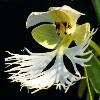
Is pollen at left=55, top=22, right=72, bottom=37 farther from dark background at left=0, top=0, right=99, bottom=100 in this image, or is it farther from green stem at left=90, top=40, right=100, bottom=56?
dark background at left=0, top=0, right=99, bottom=100

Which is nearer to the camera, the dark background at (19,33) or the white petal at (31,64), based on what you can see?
the white petal at (31,64)

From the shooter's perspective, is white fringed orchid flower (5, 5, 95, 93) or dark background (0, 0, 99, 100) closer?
white fringed orchid flower (5, 5, 95, 93)

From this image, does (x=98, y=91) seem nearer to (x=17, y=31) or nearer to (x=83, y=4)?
(x=83, y=4)

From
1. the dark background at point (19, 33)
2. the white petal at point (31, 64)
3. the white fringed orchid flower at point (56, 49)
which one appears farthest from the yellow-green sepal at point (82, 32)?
the dark background at point (19, 33)

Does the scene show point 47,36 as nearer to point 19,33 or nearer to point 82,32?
point 82,32

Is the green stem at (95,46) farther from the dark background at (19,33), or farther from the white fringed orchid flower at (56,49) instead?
the dark background at (19,33)

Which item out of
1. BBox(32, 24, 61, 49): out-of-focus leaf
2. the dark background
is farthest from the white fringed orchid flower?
the dark background

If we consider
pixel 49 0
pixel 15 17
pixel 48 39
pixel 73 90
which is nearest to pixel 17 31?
pixel 15 17
